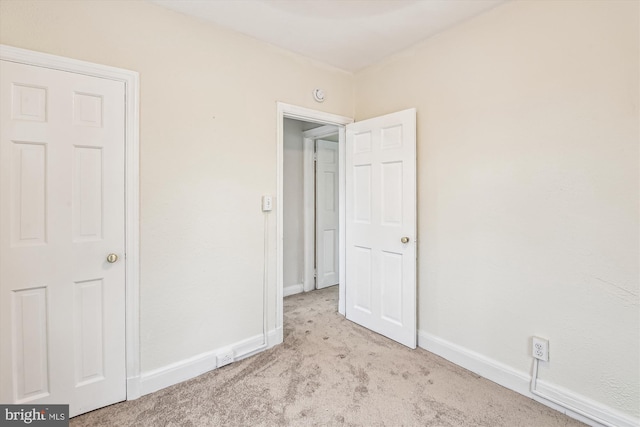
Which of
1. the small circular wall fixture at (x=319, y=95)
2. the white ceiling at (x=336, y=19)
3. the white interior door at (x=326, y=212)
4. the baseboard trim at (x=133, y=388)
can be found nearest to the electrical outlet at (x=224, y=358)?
the baseboard trim at (x=133, y=388)

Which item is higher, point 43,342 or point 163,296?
point 163,296

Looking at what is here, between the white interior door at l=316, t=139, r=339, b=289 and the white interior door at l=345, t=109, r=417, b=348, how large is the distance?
1058mm

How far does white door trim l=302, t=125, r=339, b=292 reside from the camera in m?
3.95

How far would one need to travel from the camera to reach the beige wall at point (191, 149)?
5.85 feet

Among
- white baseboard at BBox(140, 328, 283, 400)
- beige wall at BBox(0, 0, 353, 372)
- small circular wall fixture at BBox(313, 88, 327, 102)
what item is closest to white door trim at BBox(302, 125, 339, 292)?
small circular wall fixture at BBox(313, 88, 327, 102)

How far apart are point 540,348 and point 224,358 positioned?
2101 millimetres

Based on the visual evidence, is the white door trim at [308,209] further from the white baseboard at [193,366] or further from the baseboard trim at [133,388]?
the baseboard trim at [133,388]

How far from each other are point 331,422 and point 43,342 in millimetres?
1640

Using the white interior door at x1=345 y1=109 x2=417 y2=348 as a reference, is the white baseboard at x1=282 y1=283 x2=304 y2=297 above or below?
below

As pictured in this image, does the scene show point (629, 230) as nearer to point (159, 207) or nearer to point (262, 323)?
point (262, 323)

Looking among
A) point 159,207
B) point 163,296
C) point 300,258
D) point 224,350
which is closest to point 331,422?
point 224,350

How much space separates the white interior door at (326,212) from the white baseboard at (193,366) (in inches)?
67.2

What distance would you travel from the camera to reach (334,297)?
12.6 ft

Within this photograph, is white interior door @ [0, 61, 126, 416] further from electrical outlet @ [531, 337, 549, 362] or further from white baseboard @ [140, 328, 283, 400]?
electrical outlet @ [531, 337, 549, 362]
